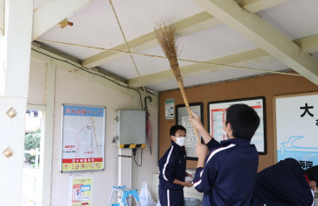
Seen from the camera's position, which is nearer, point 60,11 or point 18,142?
point 18,142

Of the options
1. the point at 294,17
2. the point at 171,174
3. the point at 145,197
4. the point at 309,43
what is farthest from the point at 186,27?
the point at 145,197

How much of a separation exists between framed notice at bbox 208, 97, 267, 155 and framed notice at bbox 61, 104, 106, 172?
5.65 feet

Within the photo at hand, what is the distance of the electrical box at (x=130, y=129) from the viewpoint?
16.5 ft

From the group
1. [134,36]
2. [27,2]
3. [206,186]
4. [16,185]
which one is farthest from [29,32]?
[134,36]

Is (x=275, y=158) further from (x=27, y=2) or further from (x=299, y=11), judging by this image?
(x=27, y=2)

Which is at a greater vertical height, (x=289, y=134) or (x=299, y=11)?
(x=299, y=11)

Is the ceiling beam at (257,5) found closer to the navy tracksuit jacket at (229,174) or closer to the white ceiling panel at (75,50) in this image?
the navy tracksuit jacket at (229,174)

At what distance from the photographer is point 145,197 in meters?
4.90

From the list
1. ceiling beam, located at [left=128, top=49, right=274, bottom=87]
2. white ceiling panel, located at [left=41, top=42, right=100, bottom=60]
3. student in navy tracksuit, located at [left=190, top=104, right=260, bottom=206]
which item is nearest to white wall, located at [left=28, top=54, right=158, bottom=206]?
white ceiling panel, located at [left=41, top=42, right=100, bottom=60]

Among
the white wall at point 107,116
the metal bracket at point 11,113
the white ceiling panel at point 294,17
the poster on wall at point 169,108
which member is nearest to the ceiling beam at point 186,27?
the white ceiling panel at point 294,17

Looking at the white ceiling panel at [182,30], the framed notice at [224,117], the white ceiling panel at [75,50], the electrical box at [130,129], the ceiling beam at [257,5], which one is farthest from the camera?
the electrical box at [130,129]

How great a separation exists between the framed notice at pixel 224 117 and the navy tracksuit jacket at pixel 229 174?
2.12 metres

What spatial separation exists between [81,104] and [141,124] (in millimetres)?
1009

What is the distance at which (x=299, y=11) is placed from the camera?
272cm
